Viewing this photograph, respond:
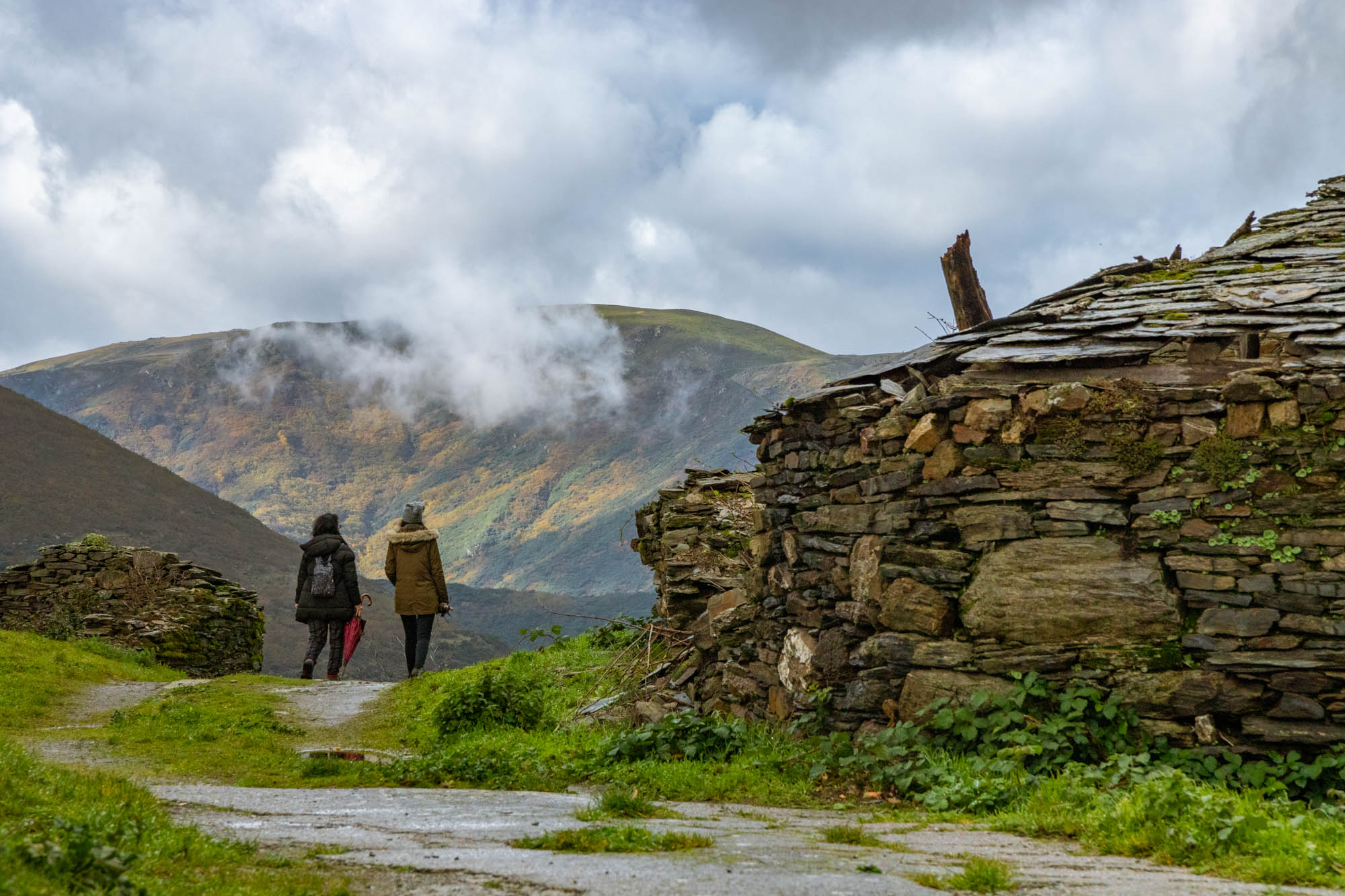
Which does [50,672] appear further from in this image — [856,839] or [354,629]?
[856,839]

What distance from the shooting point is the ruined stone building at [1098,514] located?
5133 mm

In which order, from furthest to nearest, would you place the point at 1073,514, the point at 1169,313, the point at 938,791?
the point at 1169,313 → the point at 1073,514 → the point at 938,791

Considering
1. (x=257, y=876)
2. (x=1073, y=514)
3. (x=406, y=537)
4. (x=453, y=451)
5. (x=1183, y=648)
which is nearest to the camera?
(x=257, y=876)

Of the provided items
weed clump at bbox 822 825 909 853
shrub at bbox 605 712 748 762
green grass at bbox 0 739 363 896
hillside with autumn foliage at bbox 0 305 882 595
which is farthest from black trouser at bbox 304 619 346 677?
hillside with autumn foliage at bbox 0 305 882 595

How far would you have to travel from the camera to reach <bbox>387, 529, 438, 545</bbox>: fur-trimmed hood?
36.3 feet

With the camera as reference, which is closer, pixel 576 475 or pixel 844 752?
pixel 844 752

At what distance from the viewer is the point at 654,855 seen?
334 cm

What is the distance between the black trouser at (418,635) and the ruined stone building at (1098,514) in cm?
524

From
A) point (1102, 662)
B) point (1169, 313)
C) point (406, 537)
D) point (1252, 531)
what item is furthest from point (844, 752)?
point (406, 537)

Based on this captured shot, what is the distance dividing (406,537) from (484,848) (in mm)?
8134

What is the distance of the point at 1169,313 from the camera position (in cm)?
649

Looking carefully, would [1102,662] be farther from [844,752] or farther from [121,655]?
[121,655]

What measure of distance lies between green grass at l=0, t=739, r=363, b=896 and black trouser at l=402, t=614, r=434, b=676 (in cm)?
761

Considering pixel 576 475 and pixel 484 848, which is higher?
pixel 576 475
